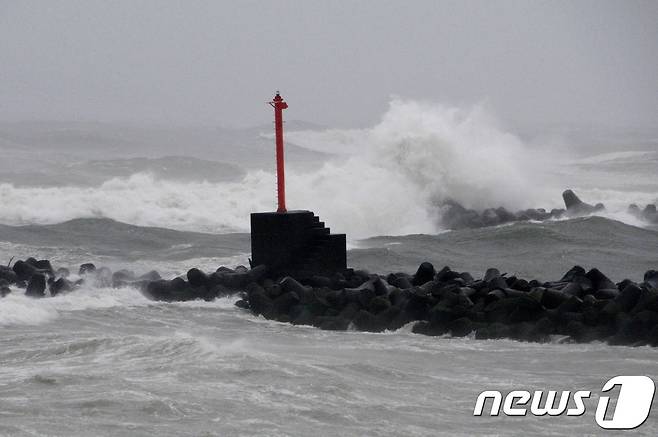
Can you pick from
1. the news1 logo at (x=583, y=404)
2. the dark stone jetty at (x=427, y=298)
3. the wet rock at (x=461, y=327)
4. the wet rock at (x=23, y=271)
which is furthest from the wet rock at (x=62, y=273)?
the news1 logo at (x=583, y=404)

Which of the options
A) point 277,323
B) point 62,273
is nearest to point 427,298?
point 277,323

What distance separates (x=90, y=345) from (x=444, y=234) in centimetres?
1321

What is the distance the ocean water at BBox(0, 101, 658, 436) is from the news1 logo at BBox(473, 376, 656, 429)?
82 mm

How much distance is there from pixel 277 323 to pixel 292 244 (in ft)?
5.23

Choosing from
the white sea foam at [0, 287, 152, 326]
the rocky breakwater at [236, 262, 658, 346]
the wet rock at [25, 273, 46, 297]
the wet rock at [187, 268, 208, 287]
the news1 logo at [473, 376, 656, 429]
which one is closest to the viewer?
the news1 logo at [473, 376, 656, 429]

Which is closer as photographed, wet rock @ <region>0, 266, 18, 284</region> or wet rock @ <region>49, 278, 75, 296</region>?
wet rock @ <region>49, 278, 75, 296</region>

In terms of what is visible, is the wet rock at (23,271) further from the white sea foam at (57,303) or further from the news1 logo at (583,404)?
the news1 logo at (583,404)

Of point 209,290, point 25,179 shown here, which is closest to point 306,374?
point 209,290

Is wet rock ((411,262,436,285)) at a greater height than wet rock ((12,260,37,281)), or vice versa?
wet rock ((12,260,37,281))

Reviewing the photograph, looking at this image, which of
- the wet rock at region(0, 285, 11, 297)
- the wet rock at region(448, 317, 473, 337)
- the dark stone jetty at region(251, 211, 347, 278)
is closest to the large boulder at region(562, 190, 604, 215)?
the dark stone jetty at region(251, 211, 347, 278)

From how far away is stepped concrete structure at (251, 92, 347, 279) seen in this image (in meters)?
12.8

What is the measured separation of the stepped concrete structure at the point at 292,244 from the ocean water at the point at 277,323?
768 millimetres

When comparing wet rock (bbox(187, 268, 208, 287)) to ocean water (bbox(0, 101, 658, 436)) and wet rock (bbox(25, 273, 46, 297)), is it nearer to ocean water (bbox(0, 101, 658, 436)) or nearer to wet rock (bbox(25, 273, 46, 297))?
ocean water (bbox(0, 101, 658, 436))

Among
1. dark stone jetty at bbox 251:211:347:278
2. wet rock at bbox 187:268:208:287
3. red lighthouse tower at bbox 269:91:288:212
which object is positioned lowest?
wet rock at bbox 187:268:208:287
